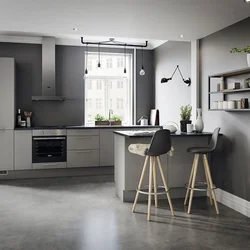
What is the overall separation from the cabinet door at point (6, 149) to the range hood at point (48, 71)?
0.92 metres

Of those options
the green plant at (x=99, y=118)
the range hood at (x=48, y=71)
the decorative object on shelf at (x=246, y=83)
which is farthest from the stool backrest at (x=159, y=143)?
the range hood at (x=48, y=71)

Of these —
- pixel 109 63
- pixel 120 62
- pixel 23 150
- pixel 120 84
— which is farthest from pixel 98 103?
pixel 23 150

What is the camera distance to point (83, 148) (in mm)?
6219

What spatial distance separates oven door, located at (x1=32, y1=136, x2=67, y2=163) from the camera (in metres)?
5.97

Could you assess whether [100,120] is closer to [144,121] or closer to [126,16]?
[144,121]

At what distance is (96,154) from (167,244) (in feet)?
11.3

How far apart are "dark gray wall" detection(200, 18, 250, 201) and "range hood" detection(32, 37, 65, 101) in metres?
2.96

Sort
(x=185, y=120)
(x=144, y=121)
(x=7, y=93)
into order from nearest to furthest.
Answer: (x=185, y=120) → (x=7, y=93) → (x=144, y=121)

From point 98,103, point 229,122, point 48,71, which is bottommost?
point 229,122

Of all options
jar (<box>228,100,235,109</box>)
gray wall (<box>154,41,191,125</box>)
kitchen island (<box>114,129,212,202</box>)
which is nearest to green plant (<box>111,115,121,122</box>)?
gray wall (<box>154,41,191,125</box>)

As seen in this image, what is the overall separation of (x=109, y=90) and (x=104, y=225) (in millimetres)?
4102

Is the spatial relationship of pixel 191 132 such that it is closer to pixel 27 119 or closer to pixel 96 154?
pixel 96 154

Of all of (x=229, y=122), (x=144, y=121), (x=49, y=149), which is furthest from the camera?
(x=144, y=121)

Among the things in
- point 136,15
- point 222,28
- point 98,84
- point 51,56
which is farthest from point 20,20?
point 98,84
